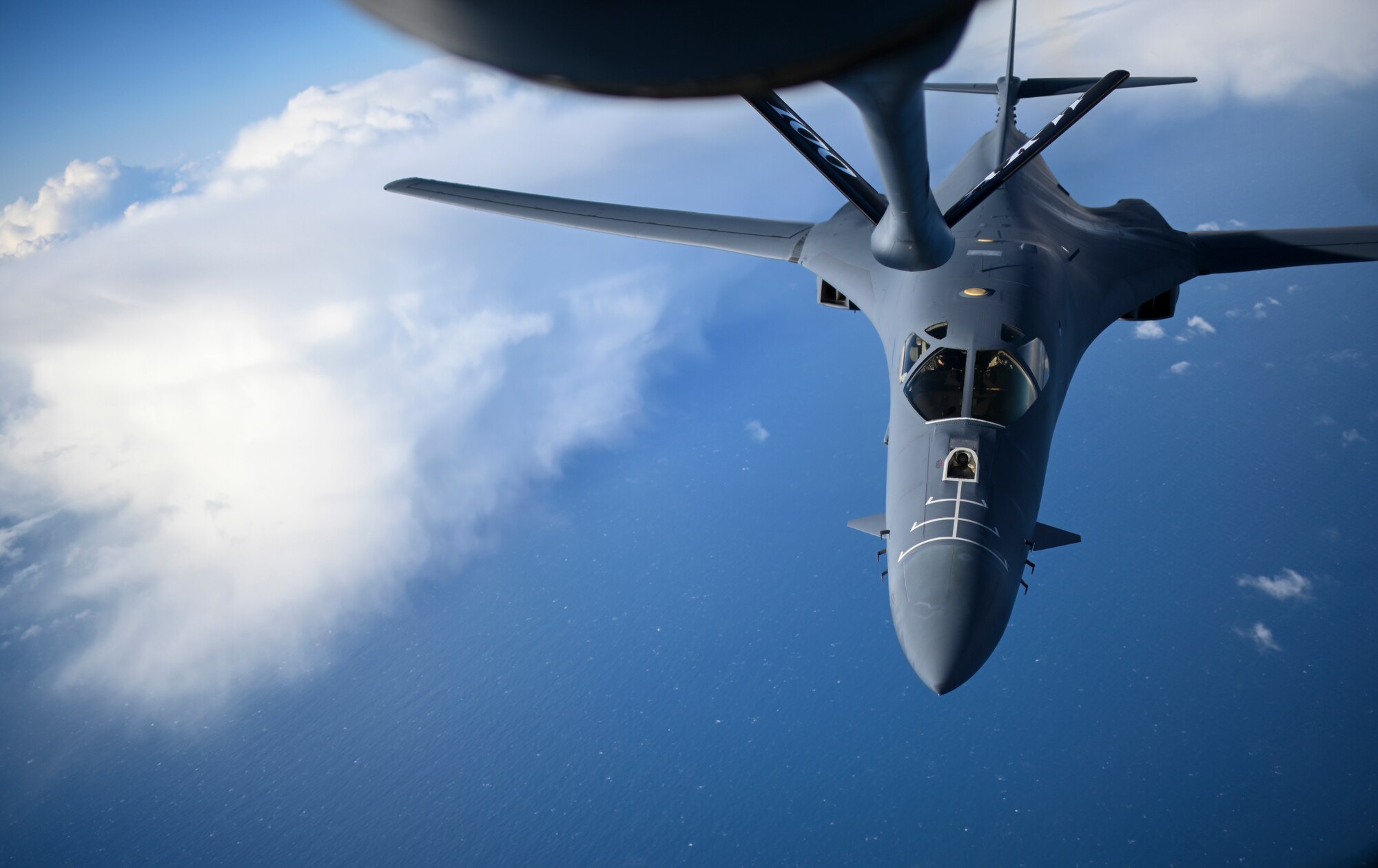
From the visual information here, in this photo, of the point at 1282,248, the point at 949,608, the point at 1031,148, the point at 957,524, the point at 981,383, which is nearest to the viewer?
the point at 1031,148

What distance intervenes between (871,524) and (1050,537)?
2.42 metres

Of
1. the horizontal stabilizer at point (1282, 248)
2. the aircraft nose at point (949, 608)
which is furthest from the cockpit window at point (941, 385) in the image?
the horizontal stabilizer at point (1282, 248)

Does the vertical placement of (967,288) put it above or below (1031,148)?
below

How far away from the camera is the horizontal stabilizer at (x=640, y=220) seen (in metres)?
16.4

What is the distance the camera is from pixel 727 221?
17.1 metres

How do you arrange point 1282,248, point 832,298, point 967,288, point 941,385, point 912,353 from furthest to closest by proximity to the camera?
1. point 832,298
2. point 1282,248
3. point 967,288
4. point 912,353
5. point 941,385

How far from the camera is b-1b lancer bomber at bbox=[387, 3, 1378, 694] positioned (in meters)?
5.53

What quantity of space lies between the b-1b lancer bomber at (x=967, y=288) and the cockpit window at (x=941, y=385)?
2 cm

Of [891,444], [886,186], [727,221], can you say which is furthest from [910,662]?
[727,221]

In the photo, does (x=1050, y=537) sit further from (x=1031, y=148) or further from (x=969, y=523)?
(x=1031, y=148)

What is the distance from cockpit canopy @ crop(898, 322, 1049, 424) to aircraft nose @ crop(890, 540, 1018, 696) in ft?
6.15

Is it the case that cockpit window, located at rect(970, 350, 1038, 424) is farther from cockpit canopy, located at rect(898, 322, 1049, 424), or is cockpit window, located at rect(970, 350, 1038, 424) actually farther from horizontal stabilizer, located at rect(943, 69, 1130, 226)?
horizontal stabilizer, located at rect(943, 69, 1130, 226)

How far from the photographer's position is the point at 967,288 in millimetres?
11320

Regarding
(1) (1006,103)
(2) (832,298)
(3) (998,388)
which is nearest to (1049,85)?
(1) (1006,103)
